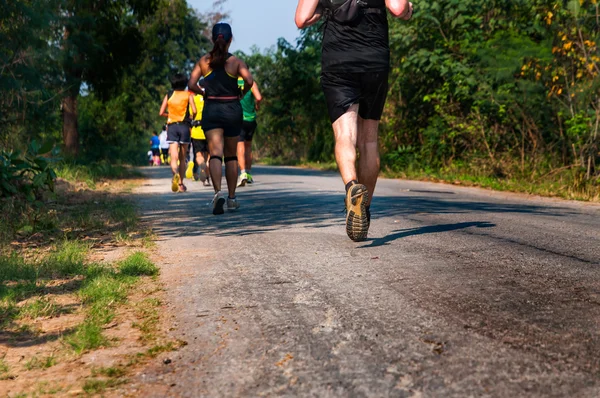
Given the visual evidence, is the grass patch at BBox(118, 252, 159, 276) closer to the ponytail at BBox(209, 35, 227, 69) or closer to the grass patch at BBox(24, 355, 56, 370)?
the grass patch at BBox(24, 355, 56, 370)

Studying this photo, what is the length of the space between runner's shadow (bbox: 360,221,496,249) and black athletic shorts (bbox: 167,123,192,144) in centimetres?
682

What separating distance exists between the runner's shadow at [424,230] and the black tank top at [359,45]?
3.96ft

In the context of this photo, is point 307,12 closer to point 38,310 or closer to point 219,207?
point 38,310

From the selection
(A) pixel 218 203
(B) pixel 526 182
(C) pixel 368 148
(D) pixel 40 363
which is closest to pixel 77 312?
(D) pixel 40 363

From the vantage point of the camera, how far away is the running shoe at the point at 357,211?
5.41m

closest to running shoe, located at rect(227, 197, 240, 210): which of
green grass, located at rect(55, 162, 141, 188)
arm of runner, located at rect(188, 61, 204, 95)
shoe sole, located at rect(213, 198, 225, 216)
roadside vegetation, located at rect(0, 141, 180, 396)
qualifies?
shoe sole, located at rect(213, 198, 225, 216)

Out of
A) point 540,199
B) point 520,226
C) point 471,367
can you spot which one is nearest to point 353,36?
point 520,226

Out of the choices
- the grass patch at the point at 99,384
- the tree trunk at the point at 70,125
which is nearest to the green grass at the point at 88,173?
the tree trunk at the point at 70,125

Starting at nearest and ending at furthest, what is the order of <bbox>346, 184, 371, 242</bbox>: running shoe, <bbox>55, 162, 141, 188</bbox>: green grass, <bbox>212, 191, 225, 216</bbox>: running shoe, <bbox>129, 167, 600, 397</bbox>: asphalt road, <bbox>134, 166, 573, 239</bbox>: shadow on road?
<bbox>129, 167, 600, 397</bbox>: asphalt road < <bbox>346, 184, 371, 242</bbox>: running shoe < <bbox>134, 166, 573, 239</bbox>: shadow on road < <bbox>212, 191, 225, 216</bbox>: running shoe < <bbox>55, 162, 141, 188</bbox>: green grass

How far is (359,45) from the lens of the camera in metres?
5.87

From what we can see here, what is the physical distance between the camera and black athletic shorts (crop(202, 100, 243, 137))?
886 centimetres

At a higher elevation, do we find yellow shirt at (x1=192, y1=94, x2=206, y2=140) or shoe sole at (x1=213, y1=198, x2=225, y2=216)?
yellow shirt at (x1=192, y1=94, x2=206, y2=140)

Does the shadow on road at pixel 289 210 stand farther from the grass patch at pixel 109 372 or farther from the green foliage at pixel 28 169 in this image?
the grass patch at pixel 109 372

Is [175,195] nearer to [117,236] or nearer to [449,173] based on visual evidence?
[117,236]
